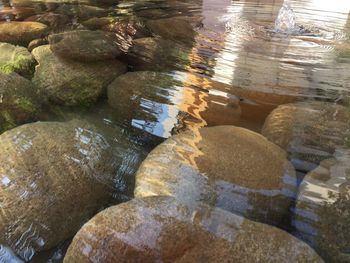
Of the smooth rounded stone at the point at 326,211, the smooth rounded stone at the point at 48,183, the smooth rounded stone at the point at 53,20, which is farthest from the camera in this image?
the smooth rounded stone at the point at 53,20

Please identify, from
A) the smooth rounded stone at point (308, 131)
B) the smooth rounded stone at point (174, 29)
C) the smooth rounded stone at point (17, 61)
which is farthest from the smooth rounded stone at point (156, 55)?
the smooth rounded stone at point (308, 131)

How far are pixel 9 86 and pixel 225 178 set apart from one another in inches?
67.8

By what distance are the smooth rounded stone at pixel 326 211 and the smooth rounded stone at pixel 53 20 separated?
10.0 feet

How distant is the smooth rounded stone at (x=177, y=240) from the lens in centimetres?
138

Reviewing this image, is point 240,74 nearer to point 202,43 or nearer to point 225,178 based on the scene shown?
point 202,43

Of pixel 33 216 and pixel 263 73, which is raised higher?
pixel 263 73

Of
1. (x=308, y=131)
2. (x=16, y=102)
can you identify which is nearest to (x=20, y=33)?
(x=16, y=102)

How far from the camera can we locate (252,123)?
7.70 feet

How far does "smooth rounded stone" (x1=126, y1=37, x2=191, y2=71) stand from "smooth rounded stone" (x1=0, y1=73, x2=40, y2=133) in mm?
903

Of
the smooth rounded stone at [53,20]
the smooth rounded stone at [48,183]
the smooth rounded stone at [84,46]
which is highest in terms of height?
the smooth rounded stone at [84,46]

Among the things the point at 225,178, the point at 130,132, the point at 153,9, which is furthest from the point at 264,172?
the point at 153,9

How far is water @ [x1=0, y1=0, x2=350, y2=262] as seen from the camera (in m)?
2.04

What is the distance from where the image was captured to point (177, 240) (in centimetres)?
141

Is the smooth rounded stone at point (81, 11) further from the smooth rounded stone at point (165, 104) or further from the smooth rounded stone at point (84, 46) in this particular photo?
the smooth rounded stone at point (165, 104)
